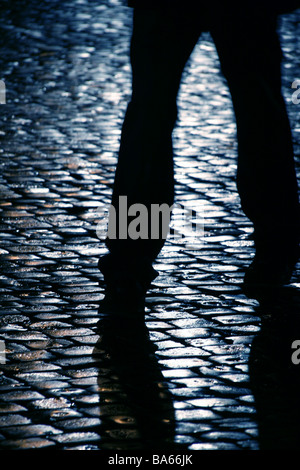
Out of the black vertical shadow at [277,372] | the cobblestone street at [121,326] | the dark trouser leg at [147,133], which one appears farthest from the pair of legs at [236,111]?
the black vertical shadow at [277,372]

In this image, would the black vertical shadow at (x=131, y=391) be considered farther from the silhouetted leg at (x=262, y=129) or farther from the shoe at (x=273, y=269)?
the silhouetted leg at (x=262, y=129)

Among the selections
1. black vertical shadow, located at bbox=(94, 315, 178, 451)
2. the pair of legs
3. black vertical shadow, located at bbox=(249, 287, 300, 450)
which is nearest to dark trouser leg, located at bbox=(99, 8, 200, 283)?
the pair of legs

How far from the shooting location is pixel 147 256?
4.30m

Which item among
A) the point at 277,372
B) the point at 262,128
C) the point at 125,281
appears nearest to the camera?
the point at 277,372

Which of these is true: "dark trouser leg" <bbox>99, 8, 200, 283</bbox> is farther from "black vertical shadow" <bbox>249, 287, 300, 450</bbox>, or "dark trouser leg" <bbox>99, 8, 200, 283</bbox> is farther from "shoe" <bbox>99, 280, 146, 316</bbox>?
"black vertical shadow" <bbox>249, 287, 300, 450</bbox>

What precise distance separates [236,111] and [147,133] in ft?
1.47

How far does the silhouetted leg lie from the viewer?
168 inches

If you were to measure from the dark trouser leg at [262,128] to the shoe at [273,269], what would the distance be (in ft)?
0.10

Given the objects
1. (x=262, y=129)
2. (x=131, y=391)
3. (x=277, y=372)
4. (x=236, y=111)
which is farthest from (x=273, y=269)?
(x=131, y=391)

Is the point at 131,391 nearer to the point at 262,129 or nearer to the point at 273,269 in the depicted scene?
the point at 273,269

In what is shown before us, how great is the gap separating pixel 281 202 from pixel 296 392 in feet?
4.35

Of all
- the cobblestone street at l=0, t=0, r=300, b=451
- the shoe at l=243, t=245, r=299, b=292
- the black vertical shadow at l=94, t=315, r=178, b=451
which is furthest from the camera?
the shoe at l=243, t=245, r=299, b=292

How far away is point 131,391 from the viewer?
336 centimetres

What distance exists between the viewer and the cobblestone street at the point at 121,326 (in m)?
3.11
